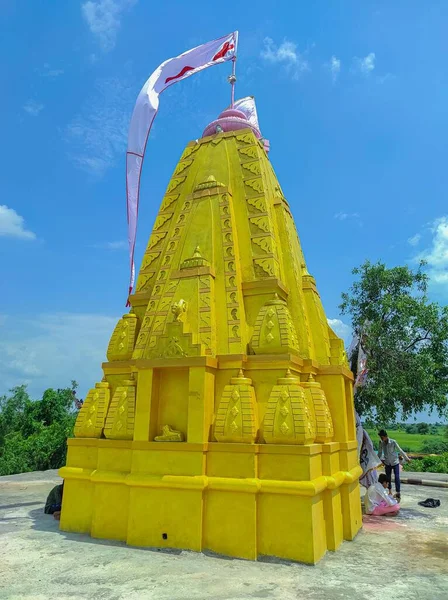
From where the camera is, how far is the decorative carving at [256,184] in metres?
9.51

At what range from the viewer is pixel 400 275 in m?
16.9

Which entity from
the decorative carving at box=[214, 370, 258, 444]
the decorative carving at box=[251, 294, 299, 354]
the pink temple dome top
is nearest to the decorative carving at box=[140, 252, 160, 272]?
the decorative carving at box=[251, 294, 299, 354]

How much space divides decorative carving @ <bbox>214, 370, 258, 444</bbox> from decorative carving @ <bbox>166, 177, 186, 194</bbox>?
18.5 feet

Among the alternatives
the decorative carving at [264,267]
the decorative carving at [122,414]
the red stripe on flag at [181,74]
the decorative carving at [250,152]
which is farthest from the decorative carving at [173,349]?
the red stripe on flag at [181,74]

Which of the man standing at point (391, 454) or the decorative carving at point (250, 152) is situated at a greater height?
the decorative carving at point (250, 152)

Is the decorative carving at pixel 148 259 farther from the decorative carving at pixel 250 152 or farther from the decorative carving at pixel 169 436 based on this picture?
the decorative carving at pixel 169 436

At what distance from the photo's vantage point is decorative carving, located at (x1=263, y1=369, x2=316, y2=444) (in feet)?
21.9

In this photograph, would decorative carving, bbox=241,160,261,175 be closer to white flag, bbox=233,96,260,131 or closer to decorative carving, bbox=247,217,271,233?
decorative carving, bbox=247,217,271,233

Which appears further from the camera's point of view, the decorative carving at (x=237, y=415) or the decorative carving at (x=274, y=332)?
the decorative carving at (x=274, y=332)

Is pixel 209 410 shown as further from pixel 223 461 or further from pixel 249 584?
pixel 249 584

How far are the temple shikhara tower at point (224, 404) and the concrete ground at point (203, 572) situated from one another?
0.34m

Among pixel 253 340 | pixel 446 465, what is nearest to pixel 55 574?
pixel 253 340

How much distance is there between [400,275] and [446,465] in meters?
10.1

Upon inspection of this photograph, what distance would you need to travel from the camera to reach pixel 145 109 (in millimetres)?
11102
